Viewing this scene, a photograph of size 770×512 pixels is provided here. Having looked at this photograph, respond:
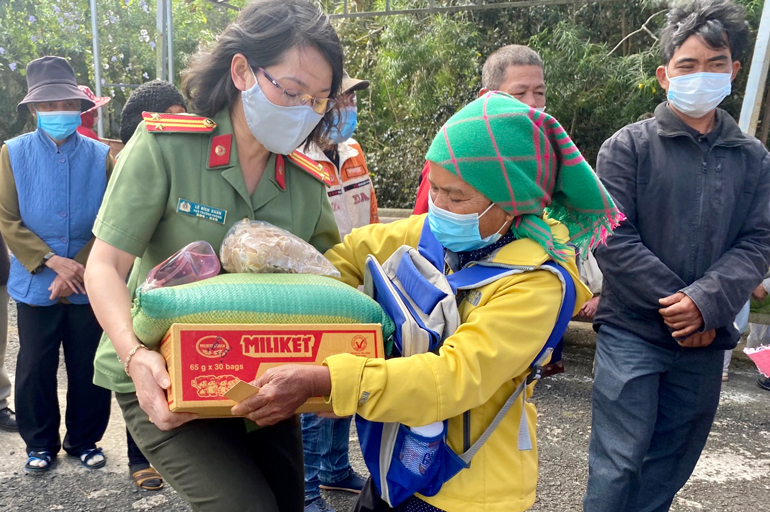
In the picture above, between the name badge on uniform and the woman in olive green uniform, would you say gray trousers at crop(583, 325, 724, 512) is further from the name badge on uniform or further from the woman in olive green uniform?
the name badge on uniform

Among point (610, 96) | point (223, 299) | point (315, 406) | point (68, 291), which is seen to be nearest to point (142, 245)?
point (223, 299)

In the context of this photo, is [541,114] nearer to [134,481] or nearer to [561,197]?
[561,197]

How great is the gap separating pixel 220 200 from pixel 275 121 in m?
0.27

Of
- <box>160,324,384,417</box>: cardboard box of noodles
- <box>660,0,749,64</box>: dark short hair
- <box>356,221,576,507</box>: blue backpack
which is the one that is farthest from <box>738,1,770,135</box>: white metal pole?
<box>160,324,384,417</box>: cardboard box of noodles

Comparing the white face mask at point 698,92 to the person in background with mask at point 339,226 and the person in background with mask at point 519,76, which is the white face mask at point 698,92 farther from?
the person in background with mask at point 339,226

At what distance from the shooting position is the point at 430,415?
1.50 metres

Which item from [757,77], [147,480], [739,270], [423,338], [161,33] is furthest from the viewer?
[161,33]

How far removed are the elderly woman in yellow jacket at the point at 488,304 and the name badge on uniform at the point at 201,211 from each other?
55 centimetres

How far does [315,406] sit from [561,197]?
808mm

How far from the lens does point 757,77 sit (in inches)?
197

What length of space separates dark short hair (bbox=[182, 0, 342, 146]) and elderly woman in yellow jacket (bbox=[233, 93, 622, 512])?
470mm

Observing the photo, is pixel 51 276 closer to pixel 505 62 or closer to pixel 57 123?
pixel 57 123

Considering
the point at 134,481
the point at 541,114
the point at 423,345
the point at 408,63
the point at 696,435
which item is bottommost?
the point at 134,481

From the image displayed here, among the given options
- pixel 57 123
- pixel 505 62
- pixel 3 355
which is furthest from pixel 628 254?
pixel 3 355
